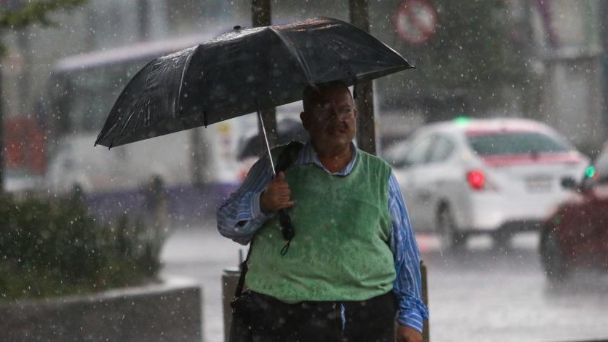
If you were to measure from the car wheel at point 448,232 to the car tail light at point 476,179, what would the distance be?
349 mm

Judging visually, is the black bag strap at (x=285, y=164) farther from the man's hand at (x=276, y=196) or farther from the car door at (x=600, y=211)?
the car door at (x=600, y=211)

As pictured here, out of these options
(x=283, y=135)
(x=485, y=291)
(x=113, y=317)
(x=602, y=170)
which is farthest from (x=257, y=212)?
(x=485, y=291)

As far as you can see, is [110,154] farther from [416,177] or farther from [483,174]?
[483,174]

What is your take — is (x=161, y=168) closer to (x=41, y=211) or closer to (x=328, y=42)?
(x=41, y=211)

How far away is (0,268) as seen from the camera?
35.5 feet

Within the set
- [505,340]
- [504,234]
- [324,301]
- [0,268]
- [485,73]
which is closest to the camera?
[324,301]

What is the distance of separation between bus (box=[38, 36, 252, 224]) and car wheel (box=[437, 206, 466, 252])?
2.12 metres

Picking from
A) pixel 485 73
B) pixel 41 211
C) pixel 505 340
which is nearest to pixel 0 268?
pixel 41 211

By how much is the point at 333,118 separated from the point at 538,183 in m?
9.97

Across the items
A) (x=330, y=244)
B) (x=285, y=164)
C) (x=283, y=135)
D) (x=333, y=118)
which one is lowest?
(x=283, y=135)

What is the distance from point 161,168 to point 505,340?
4.03 metres

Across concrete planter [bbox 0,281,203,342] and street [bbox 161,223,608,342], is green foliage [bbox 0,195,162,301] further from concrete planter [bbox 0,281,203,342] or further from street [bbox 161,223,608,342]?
concrete planter [bbox 0,281,203,342]

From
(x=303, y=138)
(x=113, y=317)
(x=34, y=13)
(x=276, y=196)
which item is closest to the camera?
(x=276, y=196)

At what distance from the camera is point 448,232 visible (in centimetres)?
1443
